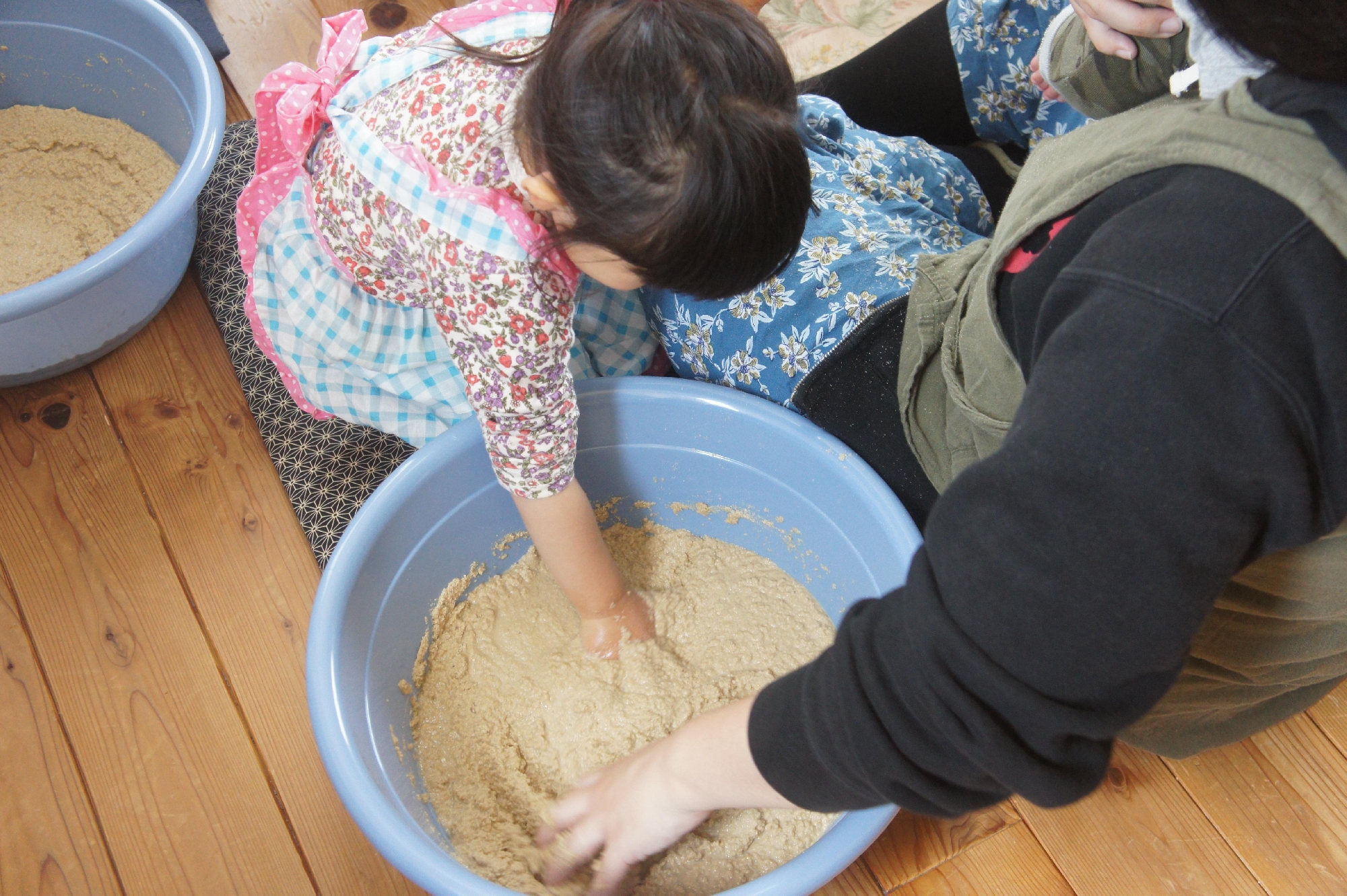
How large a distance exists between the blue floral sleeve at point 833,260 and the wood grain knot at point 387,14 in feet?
2.57

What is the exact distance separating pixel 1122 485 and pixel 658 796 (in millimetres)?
348

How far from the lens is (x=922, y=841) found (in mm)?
902

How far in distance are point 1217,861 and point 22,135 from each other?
1.67 m

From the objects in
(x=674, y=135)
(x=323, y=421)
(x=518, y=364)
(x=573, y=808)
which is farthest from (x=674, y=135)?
(x=323, y=421)

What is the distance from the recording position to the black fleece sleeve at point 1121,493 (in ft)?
1.14

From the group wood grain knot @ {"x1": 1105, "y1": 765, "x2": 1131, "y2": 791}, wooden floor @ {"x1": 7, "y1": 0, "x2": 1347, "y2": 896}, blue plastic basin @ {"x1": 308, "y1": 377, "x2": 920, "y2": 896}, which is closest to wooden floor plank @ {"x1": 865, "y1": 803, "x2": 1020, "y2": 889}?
wooden floor @ {"x1": 7, "y1": 0, "x2": 1347, "y2": 896}

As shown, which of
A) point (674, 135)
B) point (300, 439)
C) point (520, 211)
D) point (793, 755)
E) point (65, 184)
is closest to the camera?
point (793, 755)

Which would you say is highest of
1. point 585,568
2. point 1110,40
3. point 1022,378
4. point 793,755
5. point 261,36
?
point 1110,40

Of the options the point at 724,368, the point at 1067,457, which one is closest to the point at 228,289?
the point at 724,368

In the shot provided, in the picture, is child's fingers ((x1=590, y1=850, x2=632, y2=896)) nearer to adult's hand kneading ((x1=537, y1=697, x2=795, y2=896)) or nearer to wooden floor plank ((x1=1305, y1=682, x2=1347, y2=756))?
adult's hand kneading ((x1=537, y1=697, x2=795, y2=896))

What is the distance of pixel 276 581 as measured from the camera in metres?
1.05

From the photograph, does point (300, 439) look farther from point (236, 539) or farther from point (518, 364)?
point (518, 364)

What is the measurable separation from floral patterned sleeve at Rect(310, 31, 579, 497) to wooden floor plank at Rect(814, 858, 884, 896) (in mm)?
458

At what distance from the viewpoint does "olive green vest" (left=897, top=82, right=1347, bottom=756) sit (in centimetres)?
36
